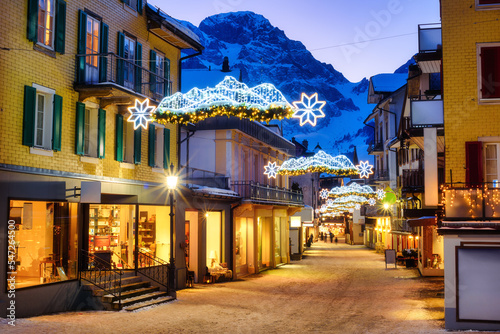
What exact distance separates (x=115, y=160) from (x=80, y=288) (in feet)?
15.9

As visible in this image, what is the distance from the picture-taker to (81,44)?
19.6 metres

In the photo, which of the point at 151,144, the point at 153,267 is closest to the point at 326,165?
the point at 151,144

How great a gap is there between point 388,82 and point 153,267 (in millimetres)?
42457

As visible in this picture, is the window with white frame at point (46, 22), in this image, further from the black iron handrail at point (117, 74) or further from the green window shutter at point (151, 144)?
the green window shutter at point (151, 144)

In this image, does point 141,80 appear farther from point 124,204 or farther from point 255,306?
point 255,306

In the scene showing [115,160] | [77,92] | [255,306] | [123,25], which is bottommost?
[255,306]

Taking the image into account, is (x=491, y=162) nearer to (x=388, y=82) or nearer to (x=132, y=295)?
(x=132, y=295)

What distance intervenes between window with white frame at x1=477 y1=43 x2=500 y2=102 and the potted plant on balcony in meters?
23.6

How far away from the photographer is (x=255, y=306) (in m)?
20.7

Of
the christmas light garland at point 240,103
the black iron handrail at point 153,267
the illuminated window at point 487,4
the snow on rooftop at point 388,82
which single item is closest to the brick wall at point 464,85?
the illuminated window at point 487,4

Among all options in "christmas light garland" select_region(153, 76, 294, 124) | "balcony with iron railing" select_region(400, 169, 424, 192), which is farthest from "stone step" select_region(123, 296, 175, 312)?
"balcony with iron railing" select_region(400, 169, 424, 192)

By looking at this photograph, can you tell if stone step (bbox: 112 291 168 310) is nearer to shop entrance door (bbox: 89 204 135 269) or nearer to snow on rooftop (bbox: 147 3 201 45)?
shop entrance door (bbox: 89 204 135 269)

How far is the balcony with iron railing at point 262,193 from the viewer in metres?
33.1

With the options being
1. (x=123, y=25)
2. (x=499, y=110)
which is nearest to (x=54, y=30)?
(x=123, y=25)
